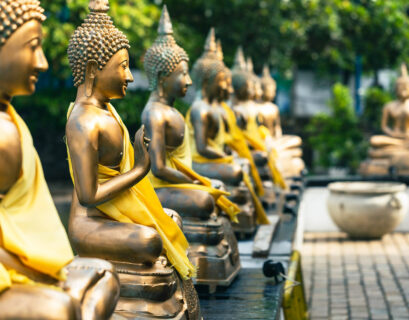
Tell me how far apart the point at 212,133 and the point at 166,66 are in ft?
5.43

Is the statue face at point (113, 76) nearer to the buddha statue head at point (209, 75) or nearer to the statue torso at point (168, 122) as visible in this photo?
the statue torso at point (168, 122)

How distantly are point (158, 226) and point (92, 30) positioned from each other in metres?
0.93

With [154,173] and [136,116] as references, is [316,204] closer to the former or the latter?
[136,116]

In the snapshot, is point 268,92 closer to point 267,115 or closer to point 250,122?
point 267,115

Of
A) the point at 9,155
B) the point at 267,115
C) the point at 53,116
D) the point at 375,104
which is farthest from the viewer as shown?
the point at 375,104

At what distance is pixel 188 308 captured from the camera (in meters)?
3.29

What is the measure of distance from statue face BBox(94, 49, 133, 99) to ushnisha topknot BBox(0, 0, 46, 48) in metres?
0.94

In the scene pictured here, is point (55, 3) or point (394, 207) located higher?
point (55, 3)

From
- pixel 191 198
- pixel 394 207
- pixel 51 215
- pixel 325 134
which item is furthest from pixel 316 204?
pixel 51 215

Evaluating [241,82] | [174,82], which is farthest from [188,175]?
[241,82]

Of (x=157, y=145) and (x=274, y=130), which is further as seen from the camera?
(x=274, y=130)

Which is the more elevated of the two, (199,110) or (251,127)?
(199,110)

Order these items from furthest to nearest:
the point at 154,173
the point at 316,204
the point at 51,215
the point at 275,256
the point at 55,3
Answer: the point at 55,3
the point at 316,204
the point at 275,256
the point at 154,173
the point at 51,215

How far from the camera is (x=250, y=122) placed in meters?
8.25
